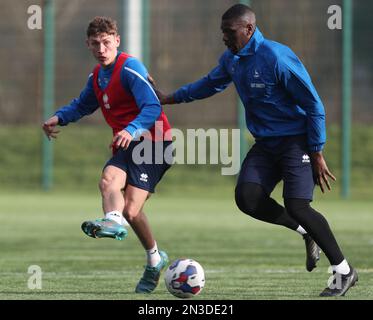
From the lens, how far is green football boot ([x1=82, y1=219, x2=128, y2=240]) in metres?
6.89

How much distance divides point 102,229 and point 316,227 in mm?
1422

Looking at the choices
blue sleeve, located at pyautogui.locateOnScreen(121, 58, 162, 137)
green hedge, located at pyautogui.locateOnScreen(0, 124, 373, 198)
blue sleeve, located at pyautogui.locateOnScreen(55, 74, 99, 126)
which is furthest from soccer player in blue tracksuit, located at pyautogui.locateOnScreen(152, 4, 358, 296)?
green hedge, located at pyautogui.locateOnScreen(0, 124, 373, 198)

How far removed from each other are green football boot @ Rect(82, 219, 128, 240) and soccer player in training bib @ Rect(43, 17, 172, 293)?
0.69 ft

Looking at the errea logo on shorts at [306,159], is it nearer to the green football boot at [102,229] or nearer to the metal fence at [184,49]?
the green football boot at [102,229]

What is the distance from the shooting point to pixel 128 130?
7.29 metres

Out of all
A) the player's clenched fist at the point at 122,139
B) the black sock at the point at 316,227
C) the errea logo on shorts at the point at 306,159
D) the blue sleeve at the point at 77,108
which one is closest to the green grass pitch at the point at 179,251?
the black sock at the point at 316,227

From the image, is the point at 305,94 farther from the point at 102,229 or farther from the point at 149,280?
the point at 149,280

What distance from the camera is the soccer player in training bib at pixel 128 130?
7.39m

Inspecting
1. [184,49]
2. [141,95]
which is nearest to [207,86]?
[141,95]

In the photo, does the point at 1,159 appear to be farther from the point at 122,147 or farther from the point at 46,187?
the point at 122,147

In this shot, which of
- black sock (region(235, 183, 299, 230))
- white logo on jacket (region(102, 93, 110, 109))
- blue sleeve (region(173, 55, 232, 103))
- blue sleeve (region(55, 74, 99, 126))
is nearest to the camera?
black sock (region(235, 183, 299, 230))

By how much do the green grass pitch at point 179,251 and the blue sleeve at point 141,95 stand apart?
118 centimetres

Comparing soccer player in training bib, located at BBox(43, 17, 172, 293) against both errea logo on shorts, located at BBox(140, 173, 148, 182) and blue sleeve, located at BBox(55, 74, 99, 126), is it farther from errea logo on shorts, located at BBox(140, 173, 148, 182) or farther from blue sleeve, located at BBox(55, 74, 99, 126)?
blue sleeve, located at BBox(55, 74, 99, 126)
